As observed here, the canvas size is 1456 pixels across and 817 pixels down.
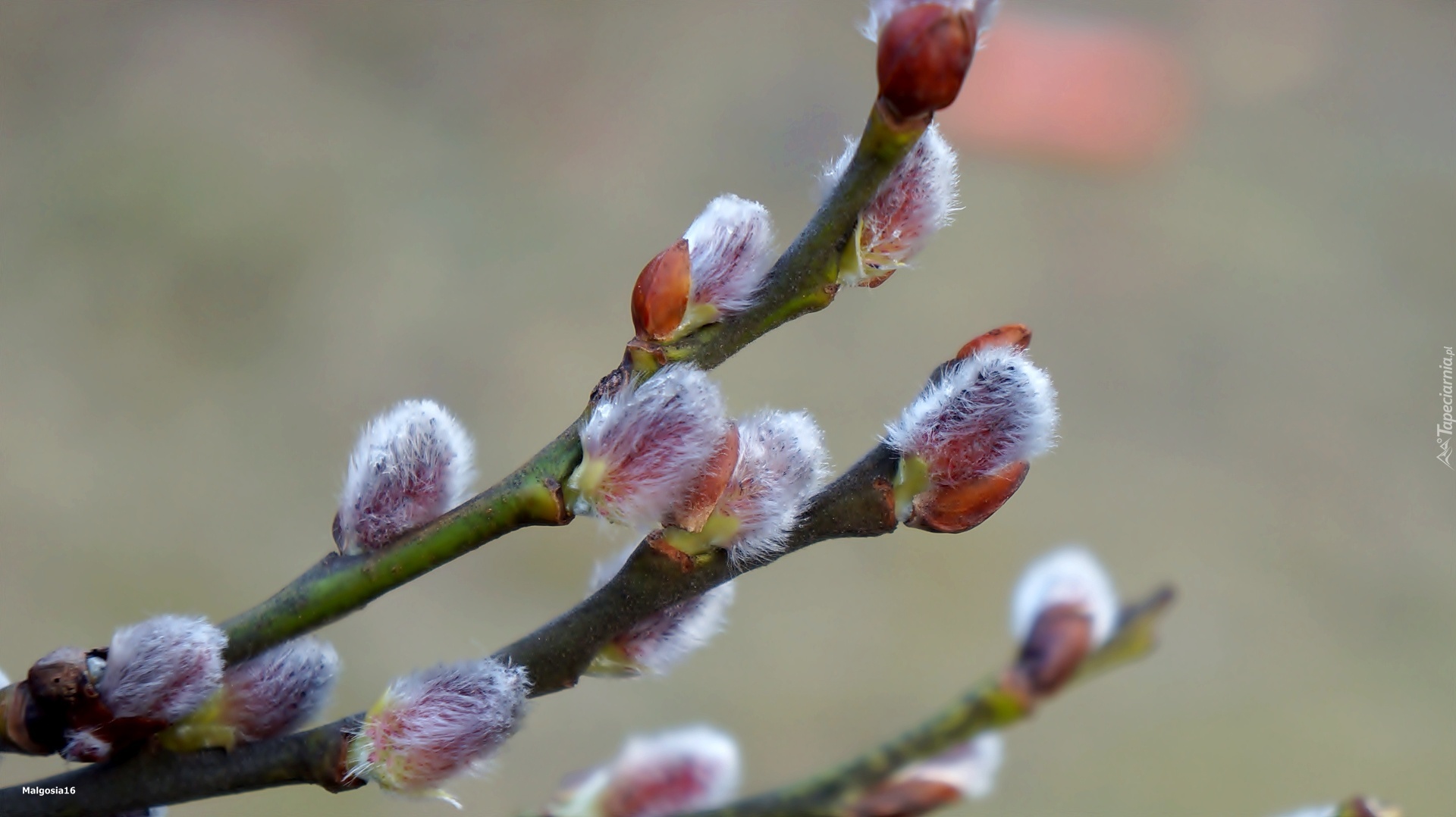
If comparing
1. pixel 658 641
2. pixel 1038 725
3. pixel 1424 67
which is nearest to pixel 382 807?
pixel 1038 725

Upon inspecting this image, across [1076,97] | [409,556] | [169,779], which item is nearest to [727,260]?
[409,556]

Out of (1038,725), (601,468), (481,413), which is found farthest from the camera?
(481,413)

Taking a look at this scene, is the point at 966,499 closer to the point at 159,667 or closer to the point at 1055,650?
the point at 1055,650

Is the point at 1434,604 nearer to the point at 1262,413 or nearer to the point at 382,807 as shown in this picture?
the point at 1262,413

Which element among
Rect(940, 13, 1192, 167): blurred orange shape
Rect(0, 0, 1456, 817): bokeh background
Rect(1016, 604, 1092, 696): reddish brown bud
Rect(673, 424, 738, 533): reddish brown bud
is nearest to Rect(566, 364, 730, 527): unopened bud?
Rect(673, 424, 738, 533): reddish brown bud

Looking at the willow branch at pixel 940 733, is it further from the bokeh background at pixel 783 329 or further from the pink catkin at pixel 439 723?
the bokeh background at pixel 783 329

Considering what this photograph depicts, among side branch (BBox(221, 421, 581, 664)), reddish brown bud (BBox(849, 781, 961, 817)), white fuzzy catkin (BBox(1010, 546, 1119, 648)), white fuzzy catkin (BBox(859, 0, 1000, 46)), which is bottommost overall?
reddish brown bud (BBox(849, 781, 961, 817))

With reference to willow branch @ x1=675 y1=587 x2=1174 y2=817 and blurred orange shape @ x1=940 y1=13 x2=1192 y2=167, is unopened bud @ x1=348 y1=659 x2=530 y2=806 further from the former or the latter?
blurred orange shape @ x1=940 y1=13 x2=1192 y2=167
